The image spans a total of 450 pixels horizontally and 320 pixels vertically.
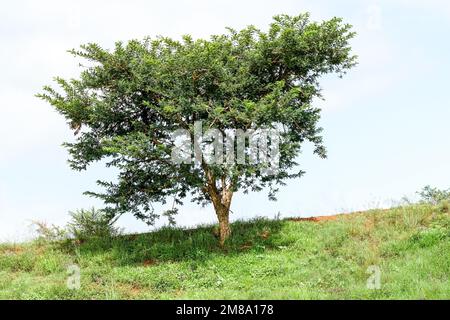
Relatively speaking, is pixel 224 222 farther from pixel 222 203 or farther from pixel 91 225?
pixel 91 225

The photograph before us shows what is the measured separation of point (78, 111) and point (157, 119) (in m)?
2.65

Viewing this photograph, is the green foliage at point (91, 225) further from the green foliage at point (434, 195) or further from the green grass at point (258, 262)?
the green foliage at point (434, 195)

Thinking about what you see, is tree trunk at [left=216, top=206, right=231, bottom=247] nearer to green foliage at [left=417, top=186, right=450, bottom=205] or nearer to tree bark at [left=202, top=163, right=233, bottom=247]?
tree bark at [left=202, top=163, right=233, bottom=247]

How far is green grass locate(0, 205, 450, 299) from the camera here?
14093 mm

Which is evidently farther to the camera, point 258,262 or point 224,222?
point 224,222

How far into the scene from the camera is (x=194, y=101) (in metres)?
18.5

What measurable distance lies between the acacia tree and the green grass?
142cm

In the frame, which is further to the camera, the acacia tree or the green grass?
the acacia tree

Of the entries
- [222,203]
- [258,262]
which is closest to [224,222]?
[222,203]

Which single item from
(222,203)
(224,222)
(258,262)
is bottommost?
(258,262)

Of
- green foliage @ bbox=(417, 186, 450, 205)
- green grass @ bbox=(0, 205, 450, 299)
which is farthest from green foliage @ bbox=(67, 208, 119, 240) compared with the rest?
green foliage @ bbox=(417, 186, 450, 205)

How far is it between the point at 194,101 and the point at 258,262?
546 centimetres

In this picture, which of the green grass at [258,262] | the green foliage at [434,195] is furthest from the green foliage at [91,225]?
the green foliage at [434,195]
